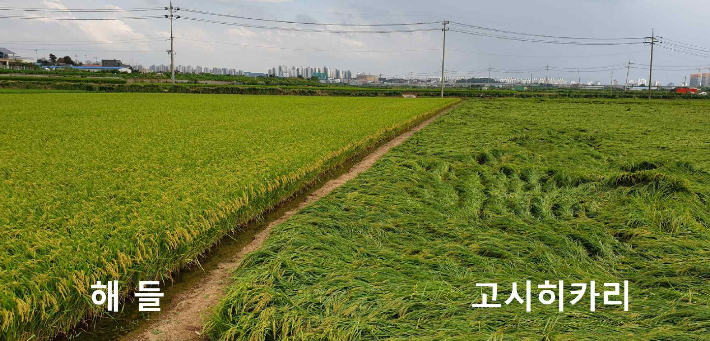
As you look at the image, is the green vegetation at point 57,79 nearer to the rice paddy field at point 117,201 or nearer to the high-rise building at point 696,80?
the rice paddy field at point 117,201

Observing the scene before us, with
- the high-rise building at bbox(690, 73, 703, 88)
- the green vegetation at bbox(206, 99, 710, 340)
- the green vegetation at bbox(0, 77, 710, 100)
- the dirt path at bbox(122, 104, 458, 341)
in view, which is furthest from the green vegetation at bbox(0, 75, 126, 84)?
the high-rise building at bbox(690, 73, 703, 88)

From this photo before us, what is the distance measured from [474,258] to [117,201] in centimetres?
322

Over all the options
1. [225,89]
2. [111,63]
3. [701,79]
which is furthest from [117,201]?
[701,79]

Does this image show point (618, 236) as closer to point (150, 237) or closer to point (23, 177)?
point (150, 237)

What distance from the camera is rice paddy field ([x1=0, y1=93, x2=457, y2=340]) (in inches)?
99.0

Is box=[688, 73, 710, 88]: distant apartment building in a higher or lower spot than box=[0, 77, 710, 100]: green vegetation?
higher

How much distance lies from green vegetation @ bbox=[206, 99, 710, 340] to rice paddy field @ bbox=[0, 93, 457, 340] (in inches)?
24.9

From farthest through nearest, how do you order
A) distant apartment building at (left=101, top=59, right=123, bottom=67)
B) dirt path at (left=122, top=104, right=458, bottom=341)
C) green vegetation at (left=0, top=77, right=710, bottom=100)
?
distant apartment building at (left=101, top=59, right=123, bottom=67) < green vegetation at (left=0, top=77, right=710, bottom=100) < dirt path at (left=122, top=104, right=458, bottom=341)

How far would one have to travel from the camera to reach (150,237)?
10.3ft

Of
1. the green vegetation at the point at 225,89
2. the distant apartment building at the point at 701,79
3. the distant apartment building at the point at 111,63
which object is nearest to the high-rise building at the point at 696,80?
the distant apartment building at the point at 701,79

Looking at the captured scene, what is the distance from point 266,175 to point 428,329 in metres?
3.28

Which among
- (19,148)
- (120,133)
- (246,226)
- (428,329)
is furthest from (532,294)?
(120,133)

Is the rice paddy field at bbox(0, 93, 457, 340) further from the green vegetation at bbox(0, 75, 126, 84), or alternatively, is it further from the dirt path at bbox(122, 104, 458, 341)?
the green vegetation at bbox(0, 75, 126, 84)

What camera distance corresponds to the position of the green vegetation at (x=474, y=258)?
8.18 feet
